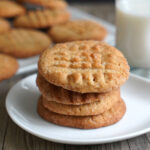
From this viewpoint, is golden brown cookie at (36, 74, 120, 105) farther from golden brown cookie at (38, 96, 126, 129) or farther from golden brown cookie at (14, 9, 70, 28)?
golden brown cookie at (14, 9, 70, 28)

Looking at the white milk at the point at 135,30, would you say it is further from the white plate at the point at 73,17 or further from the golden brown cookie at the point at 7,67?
the golden brown cookie at the point at 7,67

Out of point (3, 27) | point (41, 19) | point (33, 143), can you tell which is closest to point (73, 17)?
point (41, 19)

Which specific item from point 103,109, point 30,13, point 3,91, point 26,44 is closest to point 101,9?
point 30,13

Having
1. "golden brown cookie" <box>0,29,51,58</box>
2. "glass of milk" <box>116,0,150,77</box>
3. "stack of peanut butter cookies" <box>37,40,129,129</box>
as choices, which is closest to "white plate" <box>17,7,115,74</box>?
"golden brown cookie" <box>0,29,51,58</box>

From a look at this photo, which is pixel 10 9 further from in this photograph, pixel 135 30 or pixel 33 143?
pixel 33 143

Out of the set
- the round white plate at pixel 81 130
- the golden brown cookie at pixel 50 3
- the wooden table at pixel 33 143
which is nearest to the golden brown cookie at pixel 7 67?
the round white plate at pixel 81 130

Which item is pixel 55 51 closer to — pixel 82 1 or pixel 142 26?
pixel 142 26
